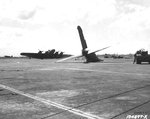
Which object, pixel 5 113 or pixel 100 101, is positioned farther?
pixel 100 101

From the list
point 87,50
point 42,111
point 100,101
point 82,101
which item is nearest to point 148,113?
Result: point 100,101

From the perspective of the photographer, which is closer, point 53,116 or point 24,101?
point 53,116

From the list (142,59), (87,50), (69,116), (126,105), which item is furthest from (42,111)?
(87,50)

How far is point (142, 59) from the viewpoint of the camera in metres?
29.9

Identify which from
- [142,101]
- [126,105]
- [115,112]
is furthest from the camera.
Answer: [142,101]

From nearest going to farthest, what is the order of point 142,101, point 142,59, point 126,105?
point 126,105 → point 142,101 → point 142,59

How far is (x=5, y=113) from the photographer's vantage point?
4.46 meters

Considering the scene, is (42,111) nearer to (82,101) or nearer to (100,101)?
(82,101)

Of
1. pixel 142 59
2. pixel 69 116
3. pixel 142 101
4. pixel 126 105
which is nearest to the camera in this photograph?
pixel 69 116

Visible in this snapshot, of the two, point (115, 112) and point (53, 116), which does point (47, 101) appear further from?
point (115, 112)

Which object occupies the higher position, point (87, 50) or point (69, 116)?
point (87, 50)

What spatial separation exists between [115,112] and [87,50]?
109 feet

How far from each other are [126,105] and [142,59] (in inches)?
1054

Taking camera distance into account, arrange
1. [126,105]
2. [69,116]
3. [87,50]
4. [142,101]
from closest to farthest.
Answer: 1. [69,116]
2. [126,105]
3. [142,101]
4. [87,50]
